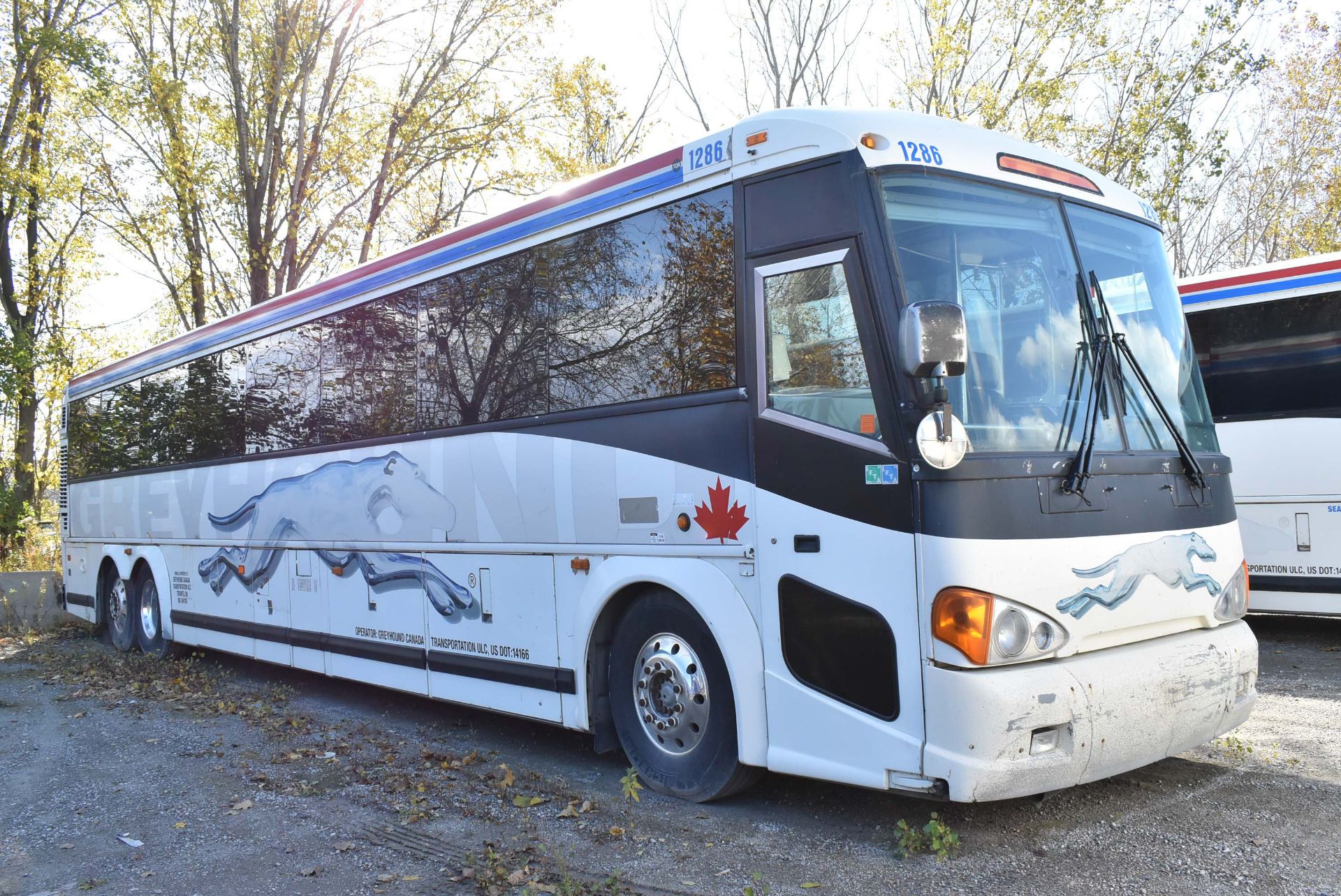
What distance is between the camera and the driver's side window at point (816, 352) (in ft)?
15.8

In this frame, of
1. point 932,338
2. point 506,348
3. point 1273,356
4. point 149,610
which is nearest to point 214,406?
point 149,610

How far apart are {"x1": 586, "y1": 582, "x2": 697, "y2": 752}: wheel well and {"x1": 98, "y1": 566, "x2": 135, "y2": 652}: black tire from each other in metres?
8.60

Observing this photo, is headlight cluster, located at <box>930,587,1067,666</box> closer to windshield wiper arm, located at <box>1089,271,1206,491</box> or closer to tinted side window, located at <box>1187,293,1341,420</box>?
windshield wiper arm, located at <box>1089,271,1206,491</box>

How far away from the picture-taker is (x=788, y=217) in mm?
5152

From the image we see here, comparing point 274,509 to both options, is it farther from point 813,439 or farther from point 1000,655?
point 1000,655

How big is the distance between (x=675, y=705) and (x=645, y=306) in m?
2.19

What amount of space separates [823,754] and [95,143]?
22.8 meters

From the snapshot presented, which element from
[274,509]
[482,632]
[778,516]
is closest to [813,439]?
[778,516]

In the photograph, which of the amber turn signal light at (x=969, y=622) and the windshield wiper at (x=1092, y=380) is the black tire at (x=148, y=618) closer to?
the amber turn signal light at (x=969, y=622)

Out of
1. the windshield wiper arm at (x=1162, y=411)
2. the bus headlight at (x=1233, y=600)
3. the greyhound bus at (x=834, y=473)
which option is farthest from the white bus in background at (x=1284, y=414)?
the greyhound bus at (x=834, y=473)

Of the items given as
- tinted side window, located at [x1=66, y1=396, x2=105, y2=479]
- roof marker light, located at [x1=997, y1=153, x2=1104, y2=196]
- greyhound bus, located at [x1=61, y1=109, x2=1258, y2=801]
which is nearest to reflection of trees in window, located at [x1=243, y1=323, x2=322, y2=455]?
greyhound bus, located at [x1=61, y1=109, x2=1258, y2=801]

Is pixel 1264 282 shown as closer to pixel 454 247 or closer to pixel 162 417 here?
pixel 454 247

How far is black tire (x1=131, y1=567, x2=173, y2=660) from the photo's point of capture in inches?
473

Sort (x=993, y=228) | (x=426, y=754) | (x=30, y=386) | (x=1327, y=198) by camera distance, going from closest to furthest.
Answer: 1. (x=993, y=228)
2. (x=426, y=754)
3. (x=30, y=386)
4. (x=1327, y=198)
